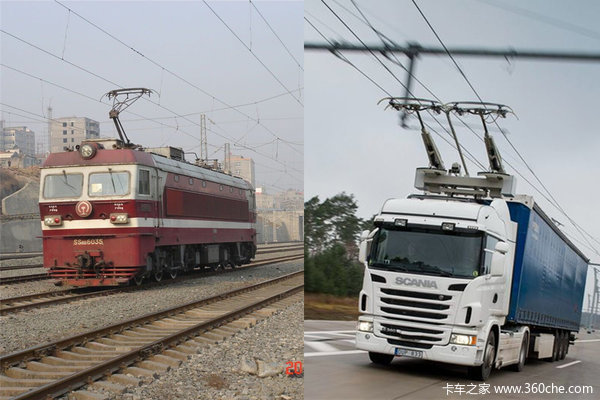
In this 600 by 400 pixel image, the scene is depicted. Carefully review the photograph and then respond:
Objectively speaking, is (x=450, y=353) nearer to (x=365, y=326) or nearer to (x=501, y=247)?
(x=365, y=326)

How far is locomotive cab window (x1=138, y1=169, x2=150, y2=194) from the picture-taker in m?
15.9

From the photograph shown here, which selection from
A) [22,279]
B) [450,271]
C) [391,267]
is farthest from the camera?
[22,279]

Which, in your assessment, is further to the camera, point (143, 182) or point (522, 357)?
point (143, 182)

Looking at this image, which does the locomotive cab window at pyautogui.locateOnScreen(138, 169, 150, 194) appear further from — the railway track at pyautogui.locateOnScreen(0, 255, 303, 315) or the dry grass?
the dry grass

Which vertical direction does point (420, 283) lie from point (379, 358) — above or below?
above

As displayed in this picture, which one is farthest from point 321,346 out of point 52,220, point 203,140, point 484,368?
point 203,140

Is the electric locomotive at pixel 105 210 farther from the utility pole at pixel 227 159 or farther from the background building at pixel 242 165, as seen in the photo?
the background building at pixel 242 165

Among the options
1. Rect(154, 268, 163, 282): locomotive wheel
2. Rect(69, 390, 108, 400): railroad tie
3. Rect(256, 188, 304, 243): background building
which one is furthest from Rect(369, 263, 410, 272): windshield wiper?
Rect(256, 188, 304, 243): background building

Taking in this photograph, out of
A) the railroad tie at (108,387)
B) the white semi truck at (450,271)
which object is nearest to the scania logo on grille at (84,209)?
the railroad tie at (108,387)

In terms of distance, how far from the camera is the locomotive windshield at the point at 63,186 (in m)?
15.9

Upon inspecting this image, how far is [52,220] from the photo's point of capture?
52.1ft

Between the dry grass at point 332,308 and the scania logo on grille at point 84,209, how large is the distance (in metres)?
5.68

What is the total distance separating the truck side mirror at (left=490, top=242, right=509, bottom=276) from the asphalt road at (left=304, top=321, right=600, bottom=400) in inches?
44.5

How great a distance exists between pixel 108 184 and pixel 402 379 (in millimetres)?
10816
